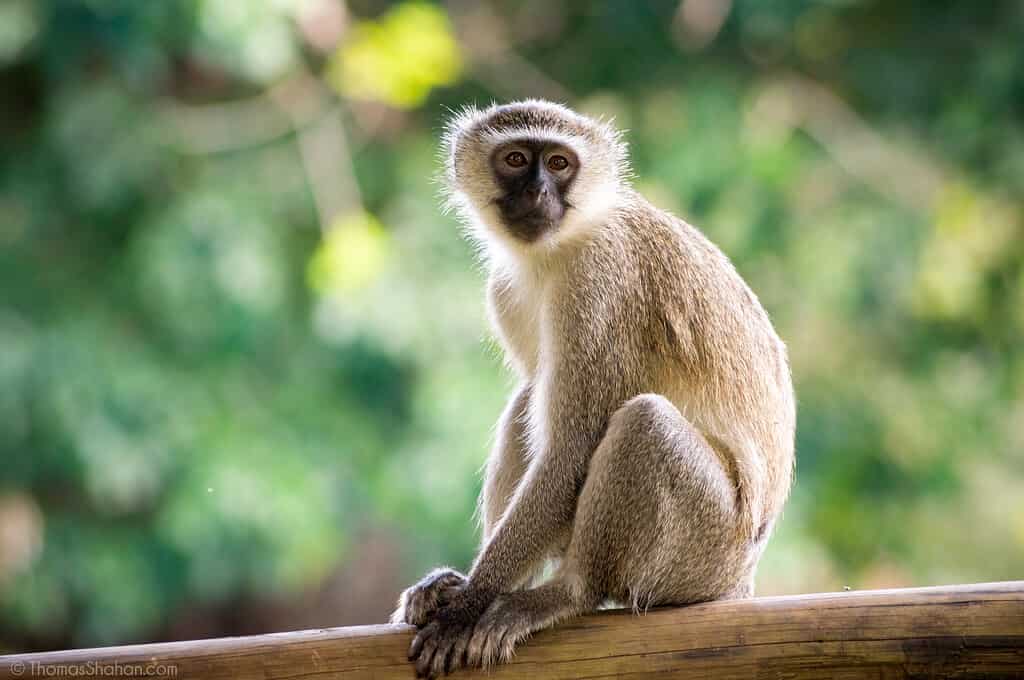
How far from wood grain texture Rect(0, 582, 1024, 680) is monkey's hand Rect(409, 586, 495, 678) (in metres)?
0.05

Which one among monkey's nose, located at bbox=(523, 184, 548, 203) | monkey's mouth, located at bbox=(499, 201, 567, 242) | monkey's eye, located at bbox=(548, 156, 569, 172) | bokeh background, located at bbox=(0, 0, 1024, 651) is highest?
monkey's eye, located at bbox=(548, 156, 569, 172)

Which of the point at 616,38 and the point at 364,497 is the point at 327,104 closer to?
the point at 616,38

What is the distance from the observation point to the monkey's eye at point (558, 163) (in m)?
5.12

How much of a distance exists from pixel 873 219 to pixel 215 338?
4700 millimetres

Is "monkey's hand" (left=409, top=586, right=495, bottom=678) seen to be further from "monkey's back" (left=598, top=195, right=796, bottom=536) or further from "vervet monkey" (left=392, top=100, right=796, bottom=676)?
"monkey's back" (left=598, top=195, right=796, bottom=536)

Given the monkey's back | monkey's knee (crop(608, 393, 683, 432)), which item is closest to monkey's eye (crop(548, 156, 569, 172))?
the monkey's back

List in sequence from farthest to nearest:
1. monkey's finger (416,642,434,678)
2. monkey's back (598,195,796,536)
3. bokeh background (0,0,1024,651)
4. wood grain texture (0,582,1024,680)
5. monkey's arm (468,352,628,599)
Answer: bokeh background (0,0,1024,651) < monkey's back (598,195,796,536) < monkey's arm (468,352,628,599) < monkey's finger (416,642,434,678) < wood grain texture (0,582,1024,680)

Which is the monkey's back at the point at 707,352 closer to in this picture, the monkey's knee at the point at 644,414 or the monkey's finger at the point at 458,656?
the monkey's knee at the point at 644,414

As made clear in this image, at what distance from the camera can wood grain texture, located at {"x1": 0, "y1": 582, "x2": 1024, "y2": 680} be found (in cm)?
387

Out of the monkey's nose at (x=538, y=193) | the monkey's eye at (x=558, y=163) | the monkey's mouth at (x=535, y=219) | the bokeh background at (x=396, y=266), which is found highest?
the monkey's eye at (x=558, y=163)

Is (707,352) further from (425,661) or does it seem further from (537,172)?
Answer: (425,661)

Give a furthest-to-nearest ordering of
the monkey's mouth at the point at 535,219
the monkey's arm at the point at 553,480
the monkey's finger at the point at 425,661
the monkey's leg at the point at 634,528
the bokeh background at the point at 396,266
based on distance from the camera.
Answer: the bokeh background at the point at 396,266, the monkey's mouth at the point at 535,219, the monkey's arm at the point at 553,480, the monkey's leg at the point at 634,528, the monkey's finger at the point at 425,661

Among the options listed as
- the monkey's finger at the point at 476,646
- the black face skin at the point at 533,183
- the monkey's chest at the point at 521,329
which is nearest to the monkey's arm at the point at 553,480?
the monkey's finger at the point at 476,646

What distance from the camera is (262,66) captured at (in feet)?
29.0
